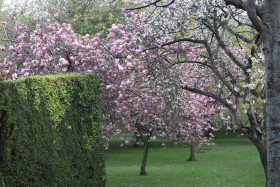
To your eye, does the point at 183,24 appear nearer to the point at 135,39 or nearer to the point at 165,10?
the point at 165,10

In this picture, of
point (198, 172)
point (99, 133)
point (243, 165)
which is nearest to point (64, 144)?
point (99, 133)

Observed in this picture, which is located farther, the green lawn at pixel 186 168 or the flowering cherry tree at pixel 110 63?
the green lawn at pixel 186 168

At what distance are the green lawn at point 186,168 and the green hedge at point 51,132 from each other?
4.60 m

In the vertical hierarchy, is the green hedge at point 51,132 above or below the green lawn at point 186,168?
above

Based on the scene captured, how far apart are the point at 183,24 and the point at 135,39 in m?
Result: 1.52

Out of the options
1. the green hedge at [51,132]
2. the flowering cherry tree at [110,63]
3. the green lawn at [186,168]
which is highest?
the flowering cherry tree at [110,63]

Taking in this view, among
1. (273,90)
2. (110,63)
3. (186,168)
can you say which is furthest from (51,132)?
(186,168)

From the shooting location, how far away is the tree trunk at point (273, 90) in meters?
6.08

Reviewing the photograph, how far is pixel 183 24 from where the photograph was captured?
1110 centimetres

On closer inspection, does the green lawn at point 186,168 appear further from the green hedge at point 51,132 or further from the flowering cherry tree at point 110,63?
the green hedge at point 51,132

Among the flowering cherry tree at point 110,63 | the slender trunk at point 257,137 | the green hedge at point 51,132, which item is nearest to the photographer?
the green hedge at point 51,132

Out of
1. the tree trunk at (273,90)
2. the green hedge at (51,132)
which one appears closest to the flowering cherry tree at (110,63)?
the green hedge at (51,132)

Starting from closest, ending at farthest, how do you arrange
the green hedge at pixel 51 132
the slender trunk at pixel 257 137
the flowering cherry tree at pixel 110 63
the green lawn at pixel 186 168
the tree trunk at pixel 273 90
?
the tree trunk at pixel 273 90, the green hedge at pixel 51 132, the slender trunk at pixel 257 137, the flowering cherry tree at pixel 110 63, the green lawn at pixel 186 168

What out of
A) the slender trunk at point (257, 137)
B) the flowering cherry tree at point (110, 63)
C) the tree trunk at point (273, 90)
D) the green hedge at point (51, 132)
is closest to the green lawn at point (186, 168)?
the flowering cherry tree at point (110, 63)
